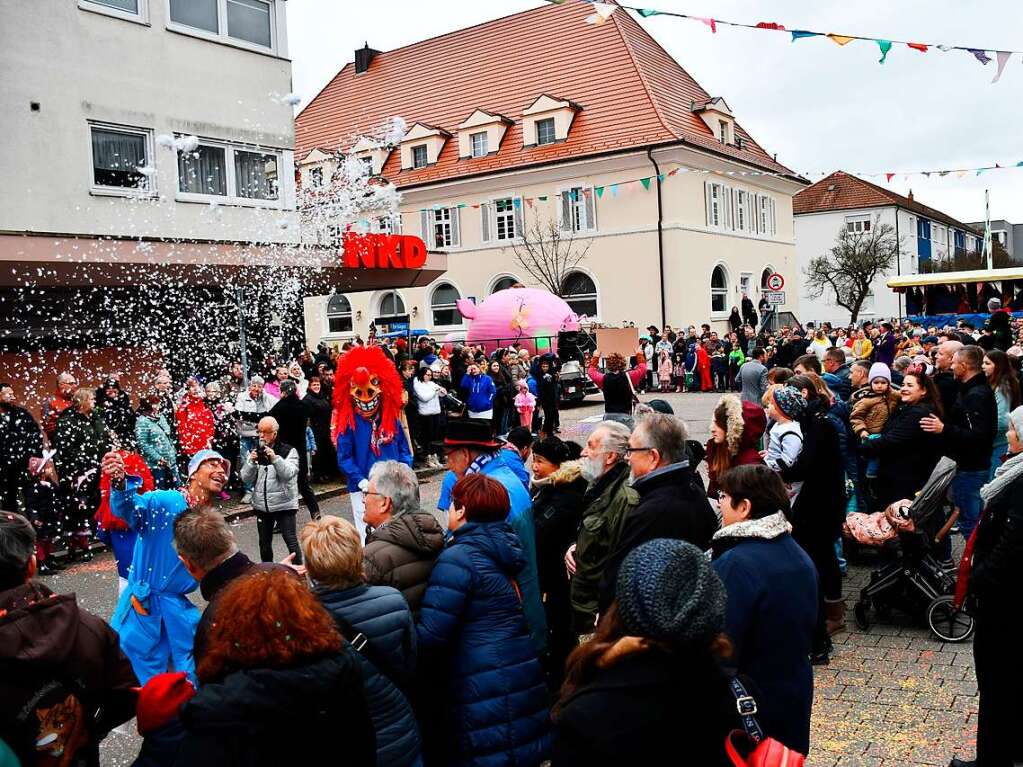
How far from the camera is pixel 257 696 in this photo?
2.63 m

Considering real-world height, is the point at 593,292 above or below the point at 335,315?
above

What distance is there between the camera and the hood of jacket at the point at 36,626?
3072 mm

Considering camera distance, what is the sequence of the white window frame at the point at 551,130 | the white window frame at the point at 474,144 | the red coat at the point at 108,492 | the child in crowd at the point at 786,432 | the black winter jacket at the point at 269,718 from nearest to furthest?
the black winter jacket at the point at 269,718
the red coat at the point at 108,492
the child in crowd at the point at 786,432
the white window frame at the point at 551,130
the white window frame at the point at 474,144

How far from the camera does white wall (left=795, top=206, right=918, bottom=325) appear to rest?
211 ft

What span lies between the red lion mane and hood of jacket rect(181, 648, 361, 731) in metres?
6.23

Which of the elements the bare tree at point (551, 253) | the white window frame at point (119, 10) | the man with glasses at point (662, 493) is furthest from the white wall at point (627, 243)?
the man with glasses at point (662, 493)

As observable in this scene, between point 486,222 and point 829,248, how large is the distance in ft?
111

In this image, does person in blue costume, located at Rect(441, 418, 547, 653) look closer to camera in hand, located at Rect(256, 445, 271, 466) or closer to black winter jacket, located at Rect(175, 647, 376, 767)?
black winter jacket, located at Rect(175, 647, 376, 767)

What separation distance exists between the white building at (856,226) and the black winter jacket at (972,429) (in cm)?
5788

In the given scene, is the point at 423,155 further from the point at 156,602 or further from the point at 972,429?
the point at 156,602

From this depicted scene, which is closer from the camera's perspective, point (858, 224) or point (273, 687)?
point (273, 687)

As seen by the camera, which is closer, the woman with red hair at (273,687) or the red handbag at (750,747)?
the red handbag at (750,747)

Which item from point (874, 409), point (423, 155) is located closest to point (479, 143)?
point (423, 155)

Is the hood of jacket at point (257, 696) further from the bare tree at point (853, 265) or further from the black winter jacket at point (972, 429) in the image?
the bare tree at point (853, 265)
